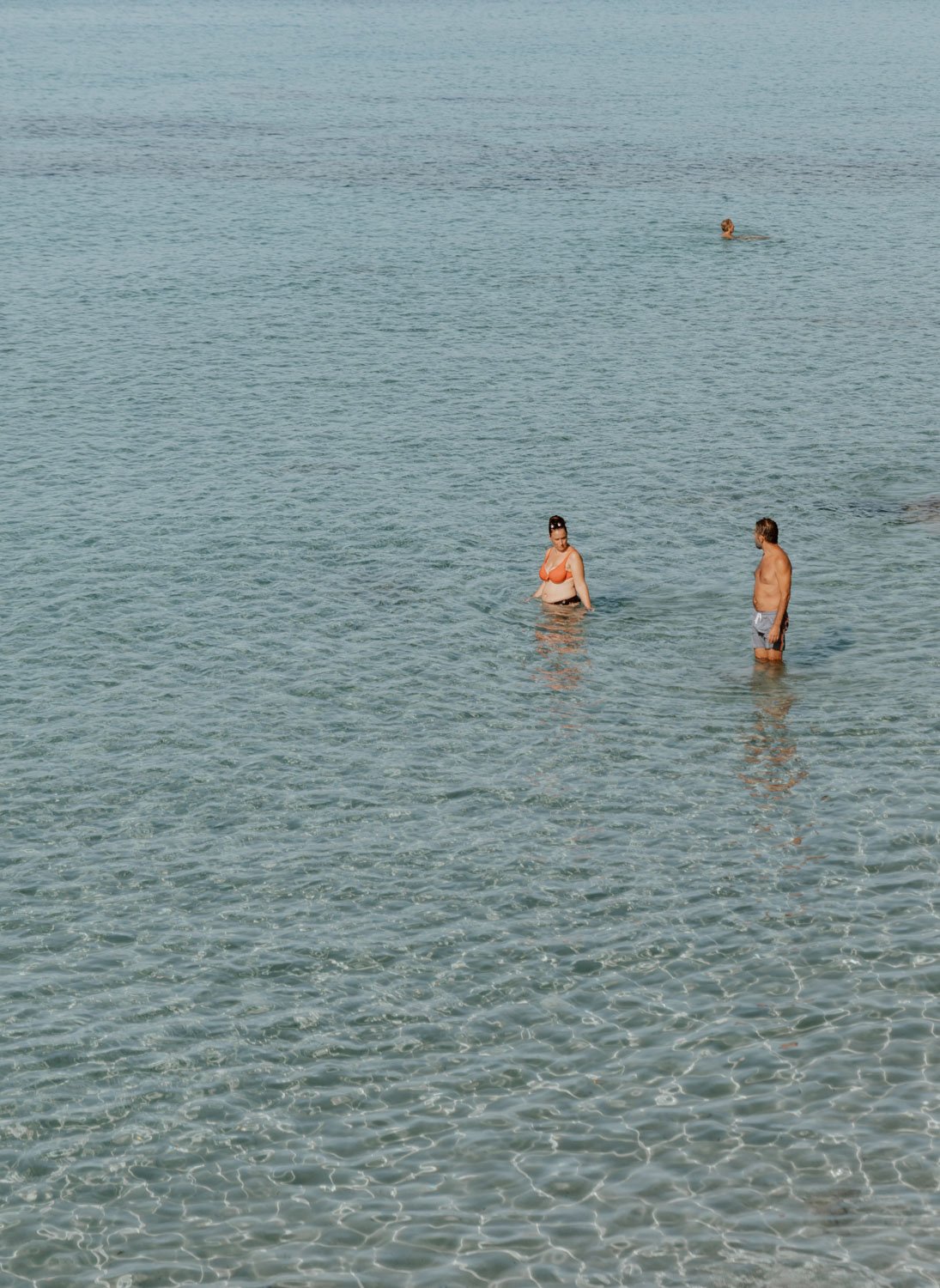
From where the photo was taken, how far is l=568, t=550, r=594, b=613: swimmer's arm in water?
23886 millimetres

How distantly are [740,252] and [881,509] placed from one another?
22485 millimetres

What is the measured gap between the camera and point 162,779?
64.3 feet

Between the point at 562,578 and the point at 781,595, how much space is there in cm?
390

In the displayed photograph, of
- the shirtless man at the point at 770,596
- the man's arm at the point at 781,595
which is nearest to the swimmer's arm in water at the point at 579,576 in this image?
the shirtless man at the point at 770,596

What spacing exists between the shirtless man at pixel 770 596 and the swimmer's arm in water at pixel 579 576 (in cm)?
289

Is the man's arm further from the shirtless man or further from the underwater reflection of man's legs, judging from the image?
the underwater reflection of man's legs

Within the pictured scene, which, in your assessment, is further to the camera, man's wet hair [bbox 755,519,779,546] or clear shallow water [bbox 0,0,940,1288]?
man's wet hair [bbox 755,519,779,546]

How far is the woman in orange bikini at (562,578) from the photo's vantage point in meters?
23.9

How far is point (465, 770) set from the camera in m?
19.8

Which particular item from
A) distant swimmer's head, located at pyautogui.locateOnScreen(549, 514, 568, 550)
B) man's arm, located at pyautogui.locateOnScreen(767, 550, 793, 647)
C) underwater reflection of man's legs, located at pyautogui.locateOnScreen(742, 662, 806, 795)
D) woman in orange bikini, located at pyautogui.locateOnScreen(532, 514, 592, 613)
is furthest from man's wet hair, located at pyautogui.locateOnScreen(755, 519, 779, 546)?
woman in orange bikini, located at pyautogui.locateOnScreen(532, 514, 592, 613)

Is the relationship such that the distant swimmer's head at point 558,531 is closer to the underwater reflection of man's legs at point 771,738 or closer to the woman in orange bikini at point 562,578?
the woman in orange bikini at point 562,578

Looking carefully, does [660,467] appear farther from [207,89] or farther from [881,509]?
[207,89]

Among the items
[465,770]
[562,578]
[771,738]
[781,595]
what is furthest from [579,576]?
[465,770]

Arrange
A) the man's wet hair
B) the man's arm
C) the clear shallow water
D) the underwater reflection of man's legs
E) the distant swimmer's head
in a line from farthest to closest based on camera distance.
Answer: the distant swimmer's head < the man's arm < the man's wet hair < the underwater reflection of man's legs < the clear shallow water
